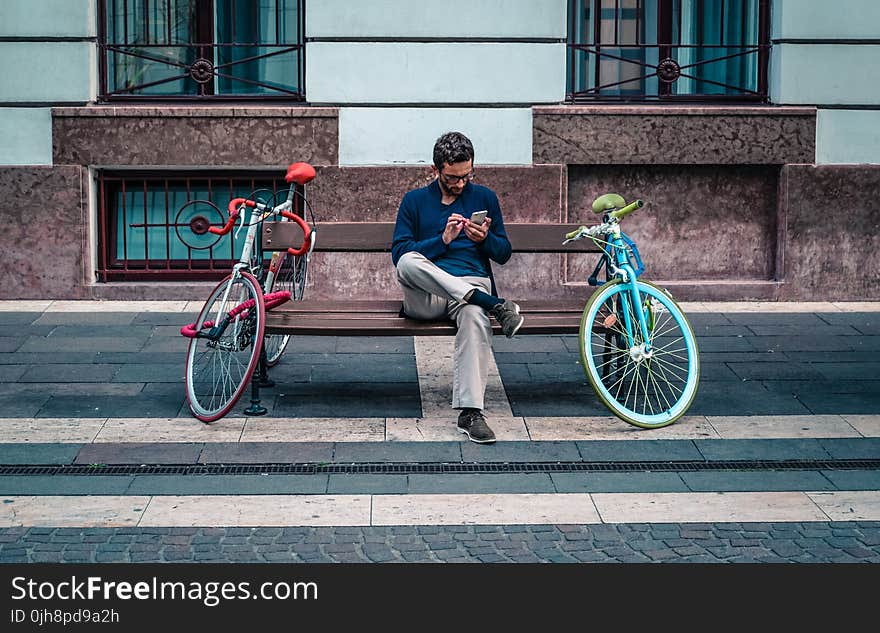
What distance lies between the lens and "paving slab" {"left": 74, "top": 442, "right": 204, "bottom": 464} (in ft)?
20.9

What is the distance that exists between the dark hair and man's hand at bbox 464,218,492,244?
33 cm

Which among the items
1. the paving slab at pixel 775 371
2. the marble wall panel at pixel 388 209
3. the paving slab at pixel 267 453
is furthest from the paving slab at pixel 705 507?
the marble wall panel at pixel 388 209

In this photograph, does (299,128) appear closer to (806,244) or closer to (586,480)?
(806,244)

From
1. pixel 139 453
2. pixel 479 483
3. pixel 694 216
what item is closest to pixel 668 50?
pixel 694 216

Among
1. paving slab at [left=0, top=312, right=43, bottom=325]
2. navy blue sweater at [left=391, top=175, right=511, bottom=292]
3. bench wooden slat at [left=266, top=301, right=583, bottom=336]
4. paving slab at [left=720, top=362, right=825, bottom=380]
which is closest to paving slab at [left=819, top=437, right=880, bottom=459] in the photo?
paving slab at [left=720, top=362, right=825, bottom=380]

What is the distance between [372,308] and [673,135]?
12.6 ft

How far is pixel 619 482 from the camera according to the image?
19.9ft

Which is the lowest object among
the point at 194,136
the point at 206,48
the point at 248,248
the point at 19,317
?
the point at 19,317

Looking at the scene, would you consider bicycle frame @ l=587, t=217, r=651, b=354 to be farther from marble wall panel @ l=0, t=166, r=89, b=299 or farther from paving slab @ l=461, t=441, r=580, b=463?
marble wall panel @ l=0, t=166, r=89, b=299

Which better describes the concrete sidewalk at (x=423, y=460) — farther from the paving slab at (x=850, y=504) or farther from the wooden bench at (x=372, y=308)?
the wooden bench at (x=372, y=308)

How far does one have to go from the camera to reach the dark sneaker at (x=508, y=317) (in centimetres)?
678

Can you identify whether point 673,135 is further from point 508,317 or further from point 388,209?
point 508,317
